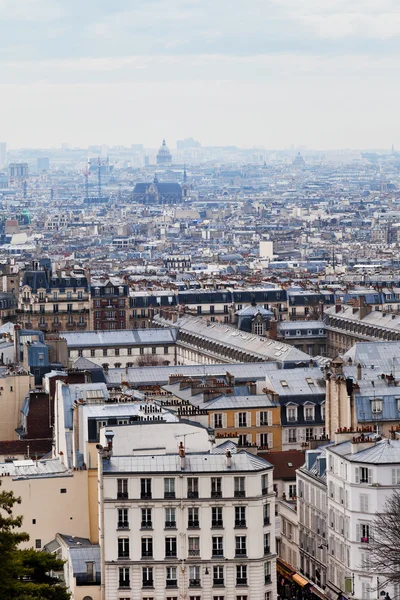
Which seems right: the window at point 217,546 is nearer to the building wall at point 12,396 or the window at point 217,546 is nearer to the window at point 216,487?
the window at point 216,487

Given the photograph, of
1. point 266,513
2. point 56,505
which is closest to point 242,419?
point 56,505

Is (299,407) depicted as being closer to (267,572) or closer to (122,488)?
(267,572)

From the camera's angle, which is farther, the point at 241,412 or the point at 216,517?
the point at 241,412

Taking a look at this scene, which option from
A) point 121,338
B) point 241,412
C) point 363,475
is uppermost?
point 363,475

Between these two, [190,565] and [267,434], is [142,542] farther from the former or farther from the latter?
[267,434]

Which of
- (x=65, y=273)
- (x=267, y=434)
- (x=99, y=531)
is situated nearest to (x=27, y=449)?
(x=267, y=434)

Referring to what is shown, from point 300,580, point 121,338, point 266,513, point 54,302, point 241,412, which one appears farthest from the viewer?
point 54,302

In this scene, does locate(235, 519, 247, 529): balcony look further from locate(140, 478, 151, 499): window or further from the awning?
the awning
